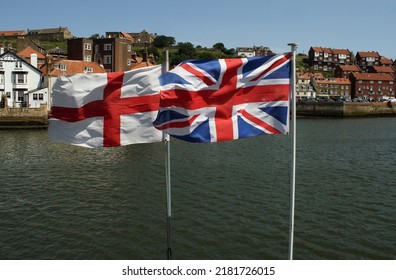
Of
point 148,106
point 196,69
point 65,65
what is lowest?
point 148,106

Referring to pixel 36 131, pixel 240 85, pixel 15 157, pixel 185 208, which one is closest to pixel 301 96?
pixel 36 131

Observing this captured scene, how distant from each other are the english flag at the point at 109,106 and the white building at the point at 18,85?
207 ft

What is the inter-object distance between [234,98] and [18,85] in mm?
67853

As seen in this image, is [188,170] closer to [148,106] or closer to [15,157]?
[15,157]

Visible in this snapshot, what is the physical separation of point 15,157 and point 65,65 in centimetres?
4512

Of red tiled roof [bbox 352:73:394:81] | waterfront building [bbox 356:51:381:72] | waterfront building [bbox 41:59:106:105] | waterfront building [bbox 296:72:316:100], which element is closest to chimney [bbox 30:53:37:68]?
waterfront building [bbox 41:59:106:105]

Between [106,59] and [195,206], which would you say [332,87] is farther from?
[195,206]

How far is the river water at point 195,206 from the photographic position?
50.9ft

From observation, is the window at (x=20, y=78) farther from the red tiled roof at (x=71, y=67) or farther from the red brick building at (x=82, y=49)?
the red brick building at (x=82, y=49)

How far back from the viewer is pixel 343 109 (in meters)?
104

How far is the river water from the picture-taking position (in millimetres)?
15500

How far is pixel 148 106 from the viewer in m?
9.36

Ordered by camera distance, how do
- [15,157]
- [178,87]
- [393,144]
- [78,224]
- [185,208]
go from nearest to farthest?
[178,87] → [78,224] → [185,208] → [15,157] → [393,144]

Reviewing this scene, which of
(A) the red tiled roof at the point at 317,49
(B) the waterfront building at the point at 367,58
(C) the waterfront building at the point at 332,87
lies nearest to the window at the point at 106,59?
(C) the waterfront building at the point at 332,87
